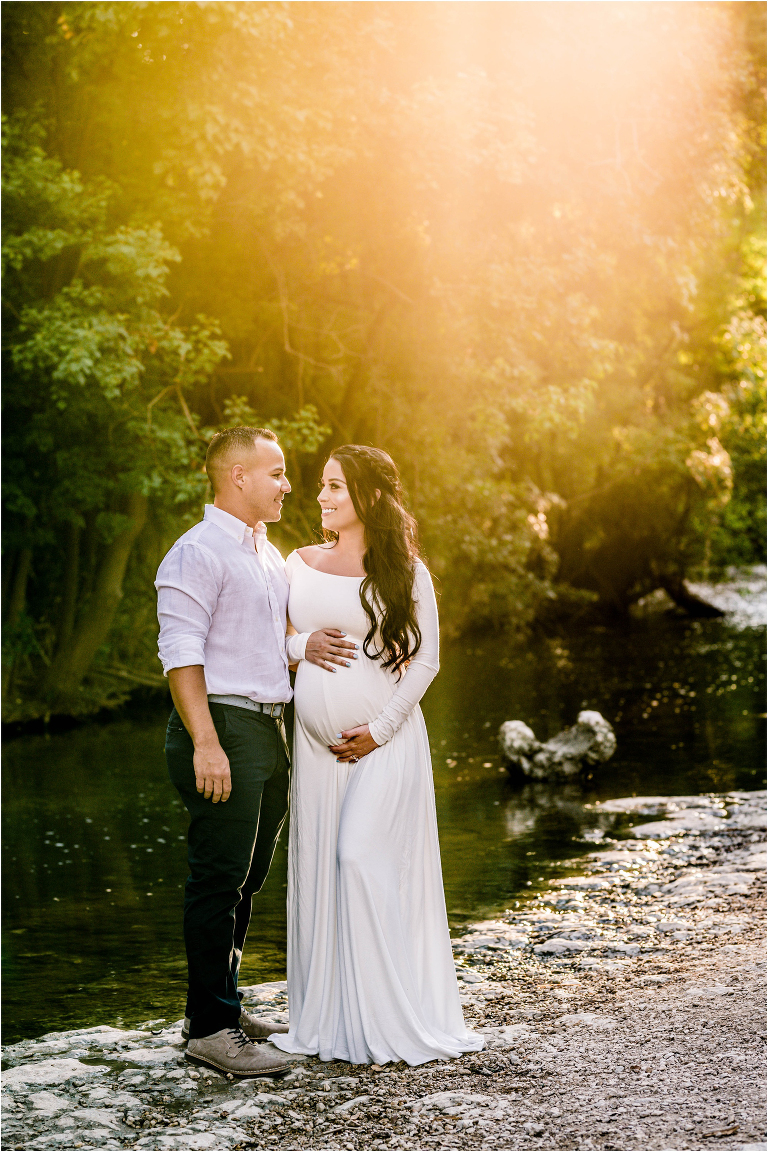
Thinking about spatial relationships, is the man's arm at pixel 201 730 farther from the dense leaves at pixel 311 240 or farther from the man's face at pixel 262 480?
the dense leaves at pixel 311 240

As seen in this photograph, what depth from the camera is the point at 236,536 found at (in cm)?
477

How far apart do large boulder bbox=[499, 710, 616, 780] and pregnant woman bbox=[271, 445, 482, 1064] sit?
27.5 feet

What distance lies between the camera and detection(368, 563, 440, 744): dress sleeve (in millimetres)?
4824


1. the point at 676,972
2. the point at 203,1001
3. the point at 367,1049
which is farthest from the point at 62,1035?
the point at 676,972

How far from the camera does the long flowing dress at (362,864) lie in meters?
4.64

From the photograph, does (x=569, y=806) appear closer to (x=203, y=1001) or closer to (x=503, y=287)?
(x=203, y=1001)

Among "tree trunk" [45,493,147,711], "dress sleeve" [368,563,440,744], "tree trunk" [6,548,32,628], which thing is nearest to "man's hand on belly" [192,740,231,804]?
"dress sleeve" [368,563,440,744]

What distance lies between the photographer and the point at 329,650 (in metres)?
4.85

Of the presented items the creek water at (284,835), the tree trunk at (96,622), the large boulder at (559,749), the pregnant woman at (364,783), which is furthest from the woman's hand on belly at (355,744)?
the tree trunk at (96,622)

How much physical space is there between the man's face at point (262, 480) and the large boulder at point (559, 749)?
883 centimetres

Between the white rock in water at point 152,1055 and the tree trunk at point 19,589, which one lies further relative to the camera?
the tree trunk at point 19,589

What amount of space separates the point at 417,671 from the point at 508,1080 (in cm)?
157

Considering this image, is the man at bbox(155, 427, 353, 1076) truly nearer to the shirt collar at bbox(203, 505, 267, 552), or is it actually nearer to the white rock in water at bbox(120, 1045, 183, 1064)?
the shirt collar at bbox(203, 505, 267, 552)

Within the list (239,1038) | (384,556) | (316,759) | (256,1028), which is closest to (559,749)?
(256,1028)
